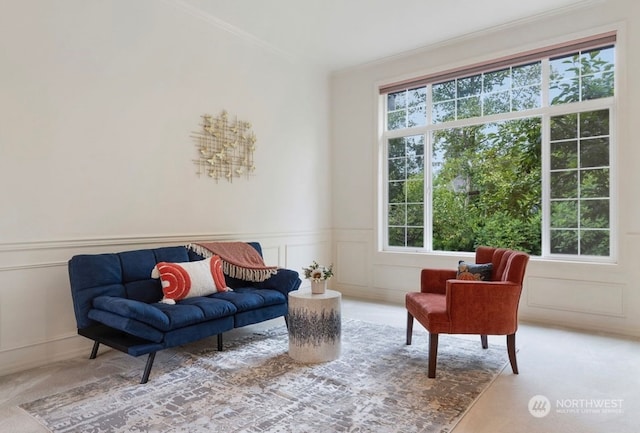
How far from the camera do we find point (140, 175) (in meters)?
3.58

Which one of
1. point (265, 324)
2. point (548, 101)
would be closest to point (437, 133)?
point (548, 101)

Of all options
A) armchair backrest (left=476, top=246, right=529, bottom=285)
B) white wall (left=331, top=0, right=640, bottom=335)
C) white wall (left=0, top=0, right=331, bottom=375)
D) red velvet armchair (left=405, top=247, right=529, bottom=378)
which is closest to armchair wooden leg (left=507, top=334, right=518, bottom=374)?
red velvet armchair (left=405, top=247, right=529, bottom=378)

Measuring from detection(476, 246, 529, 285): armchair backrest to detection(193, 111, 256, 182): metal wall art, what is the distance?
8.54 feet

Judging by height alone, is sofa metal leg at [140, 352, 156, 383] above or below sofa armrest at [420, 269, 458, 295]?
below

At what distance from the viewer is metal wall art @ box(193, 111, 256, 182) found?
4086mm

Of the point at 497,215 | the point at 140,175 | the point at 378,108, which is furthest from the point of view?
the point at 378,108

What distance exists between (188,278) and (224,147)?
159 cm

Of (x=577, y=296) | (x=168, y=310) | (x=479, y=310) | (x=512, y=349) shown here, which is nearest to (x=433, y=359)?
(x=479, y=310)

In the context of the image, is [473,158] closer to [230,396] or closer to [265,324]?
[265,324]

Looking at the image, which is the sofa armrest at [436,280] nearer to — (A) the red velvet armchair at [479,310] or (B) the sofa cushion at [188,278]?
(A) the red velvet armchair at [479,310]

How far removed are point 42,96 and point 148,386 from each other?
7.25 ft

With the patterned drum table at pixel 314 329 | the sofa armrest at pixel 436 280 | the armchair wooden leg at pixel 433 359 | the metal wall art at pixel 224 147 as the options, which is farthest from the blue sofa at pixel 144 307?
the armchair wooden leg at pixel 433 359

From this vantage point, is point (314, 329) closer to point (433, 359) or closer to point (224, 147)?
point (433, 359)

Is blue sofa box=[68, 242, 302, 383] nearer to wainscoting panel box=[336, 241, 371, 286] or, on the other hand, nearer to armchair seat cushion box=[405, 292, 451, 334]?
armchair seat cushion box=[405, 292, 451, 334]
